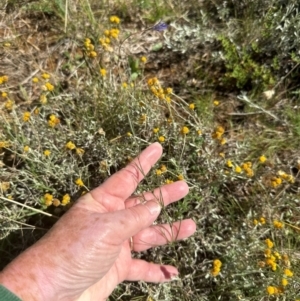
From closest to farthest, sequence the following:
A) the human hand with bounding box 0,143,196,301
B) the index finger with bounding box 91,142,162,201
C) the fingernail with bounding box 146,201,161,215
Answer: the human hand with bounding box 0,143,196,301 < the fingernail with bounding box 146,201,161,215 < the index finger with bounding box 91,142,162,201

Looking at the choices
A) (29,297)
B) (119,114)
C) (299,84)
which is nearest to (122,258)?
(29,297)

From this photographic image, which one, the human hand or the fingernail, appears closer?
the human hand

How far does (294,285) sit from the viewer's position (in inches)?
73.4

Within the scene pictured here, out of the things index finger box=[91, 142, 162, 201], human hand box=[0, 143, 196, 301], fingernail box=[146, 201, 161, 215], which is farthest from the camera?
index finger box=[91, 142, 162, 201]

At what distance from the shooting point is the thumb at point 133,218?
174 cm

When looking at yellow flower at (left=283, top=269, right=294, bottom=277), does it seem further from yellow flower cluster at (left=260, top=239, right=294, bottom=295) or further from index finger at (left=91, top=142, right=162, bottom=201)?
index finger at (left=91, top=142, right=162, bottom=201)

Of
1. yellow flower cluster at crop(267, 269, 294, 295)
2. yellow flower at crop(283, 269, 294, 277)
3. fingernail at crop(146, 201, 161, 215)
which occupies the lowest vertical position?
yellow flower cluster at crop(267, 269, 294, 295)

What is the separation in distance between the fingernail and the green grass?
0.05 meters

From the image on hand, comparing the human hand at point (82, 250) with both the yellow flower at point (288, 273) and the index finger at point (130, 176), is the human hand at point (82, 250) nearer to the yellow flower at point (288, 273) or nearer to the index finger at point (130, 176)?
the index finger at point (130, 176)

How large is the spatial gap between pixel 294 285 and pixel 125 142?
3.11ft

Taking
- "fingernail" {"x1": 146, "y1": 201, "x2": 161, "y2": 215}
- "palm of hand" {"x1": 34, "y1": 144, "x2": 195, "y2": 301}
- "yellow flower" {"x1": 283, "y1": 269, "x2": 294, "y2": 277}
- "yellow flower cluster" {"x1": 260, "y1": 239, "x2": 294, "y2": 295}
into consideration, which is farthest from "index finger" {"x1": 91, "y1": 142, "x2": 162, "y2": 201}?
"yellow flower" {"x1": 283, "y1": 269, "x2": 294, "y2": 277}

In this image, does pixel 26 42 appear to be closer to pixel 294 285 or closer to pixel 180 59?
pixel 180 59

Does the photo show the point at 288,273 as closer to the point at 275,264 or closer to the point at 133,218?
the point at 275,264

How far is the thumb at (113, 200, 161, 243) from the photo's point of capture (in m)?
1.74
